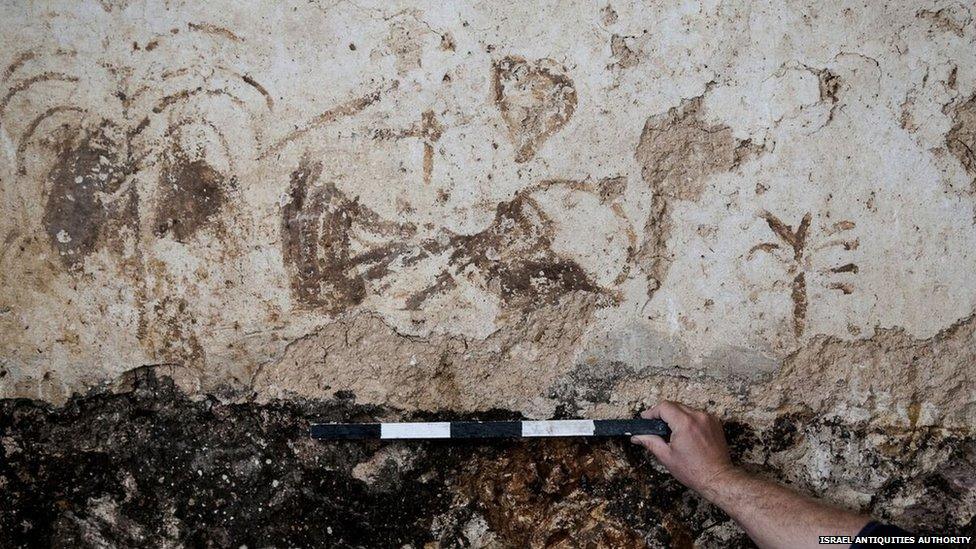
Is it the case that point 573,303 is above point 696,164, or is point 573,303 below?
below

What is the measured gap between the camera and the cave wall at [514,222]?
73.1 inches

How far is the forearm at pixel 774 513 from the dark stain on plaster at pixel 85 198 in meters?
1.59

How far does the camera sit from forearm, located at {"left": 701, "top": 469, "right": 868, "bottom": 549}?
5.50 ft

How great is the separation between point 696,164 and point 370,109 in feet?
2.71

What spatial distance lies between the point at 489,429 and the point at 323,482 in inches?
17.8

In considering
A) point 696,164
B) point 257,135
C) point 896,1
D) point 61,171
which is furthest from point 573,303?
point 61,171

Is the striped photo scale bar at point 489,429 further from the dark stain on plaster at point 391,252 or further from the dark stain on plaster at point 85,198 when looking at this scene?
the dark stain on plaster at point 85,198

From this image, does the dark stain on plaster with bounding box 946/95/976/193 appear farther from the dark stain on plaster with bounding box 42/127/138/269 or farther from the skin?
the dark stain on plaster with bounding box 42/127/138/269

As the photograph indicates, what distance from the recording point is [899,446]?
194cm

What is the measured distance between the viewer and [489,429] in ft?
6.27

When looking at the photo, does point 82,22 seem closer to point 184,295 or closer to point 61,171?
point 61,171

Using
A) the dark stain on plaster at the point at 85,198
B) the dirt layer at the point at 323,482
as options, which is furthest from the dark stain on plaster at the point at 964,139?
the dark stain on plaster at the point at 85,198

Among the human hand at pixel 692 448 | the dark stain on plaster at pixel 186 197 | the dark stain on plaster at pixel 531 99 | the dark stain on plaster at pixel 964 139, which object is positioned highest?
the dark stain on plaster at pixel 531 99

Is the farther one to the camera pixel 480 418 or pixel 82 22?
pixel 480 418
